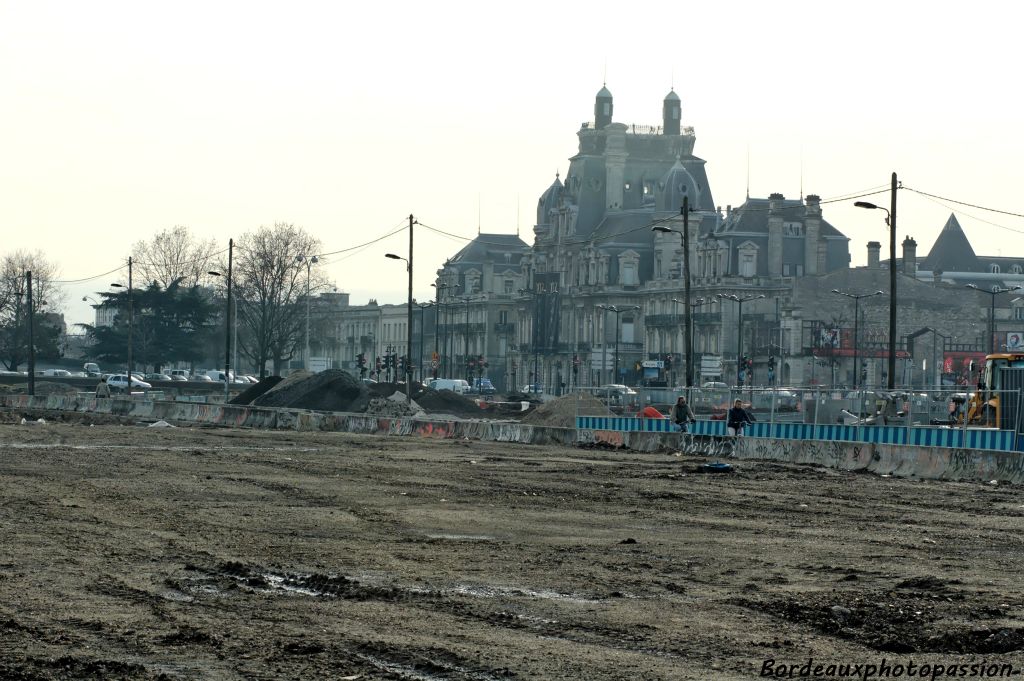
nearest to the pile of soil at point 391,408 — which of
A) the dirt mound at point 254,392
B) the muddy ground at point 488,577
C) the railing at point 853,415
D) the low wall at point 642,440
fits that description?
the low wall at point 642,440

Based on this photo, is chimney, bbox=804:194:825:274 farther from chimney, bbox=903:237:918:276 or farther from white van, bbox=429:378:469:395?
white van, bbox=429:378:469:395

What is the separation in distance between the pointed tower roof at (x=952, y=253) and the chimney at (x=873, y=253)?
3481 centimetres

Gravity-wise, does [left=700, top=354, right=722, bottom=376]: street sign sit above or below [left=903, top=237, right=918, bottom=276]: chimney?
below

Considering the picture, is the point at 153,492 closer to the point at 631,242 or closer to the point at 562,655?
the point at 562,655

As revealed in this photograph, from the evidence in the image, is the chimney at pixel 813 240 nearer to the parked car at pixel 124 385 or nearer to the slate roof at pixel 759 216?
the slate roof at pixel 759 216

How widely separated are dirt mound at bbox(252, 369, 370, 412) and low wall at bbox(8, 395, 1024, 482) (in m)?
9.17

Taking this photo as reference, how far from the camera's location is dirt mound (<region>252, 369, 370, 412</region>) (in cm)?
7769

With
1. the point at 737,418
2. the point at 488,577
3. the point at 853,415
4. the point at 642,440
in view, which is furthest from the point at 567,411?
the point at 488,577

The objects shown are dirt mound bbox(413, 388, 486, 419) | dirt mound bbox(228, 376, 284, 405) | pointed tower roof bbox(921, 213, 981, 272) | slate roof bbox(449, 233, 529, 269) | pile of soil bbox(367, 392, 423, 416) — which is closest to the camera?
pile of soil bbox(367, 392, 423, 416)

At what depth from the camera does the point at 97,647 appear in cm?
1020

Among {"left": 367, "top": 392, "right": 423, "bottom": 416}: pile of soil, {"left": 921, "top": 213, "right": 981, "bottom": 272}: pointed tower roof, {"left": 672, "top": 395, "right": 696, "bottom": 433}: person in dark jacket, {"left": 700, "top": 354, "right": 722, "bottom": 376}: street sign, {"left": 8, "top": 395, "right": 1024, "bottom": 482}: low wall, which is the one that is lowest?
{"left": 8, "top": 395, "right": 1024, "bottom": 482}: low wall

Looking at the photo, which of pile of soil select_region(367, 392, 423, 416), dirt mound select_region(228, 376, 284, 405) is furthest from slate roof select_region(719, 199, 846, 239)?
pile of soil select_region(367, 392, 423, 416)

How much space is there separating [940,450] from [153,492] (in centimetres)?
1545

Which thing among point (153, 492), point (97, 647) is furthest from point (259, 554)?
point (153, 492)
